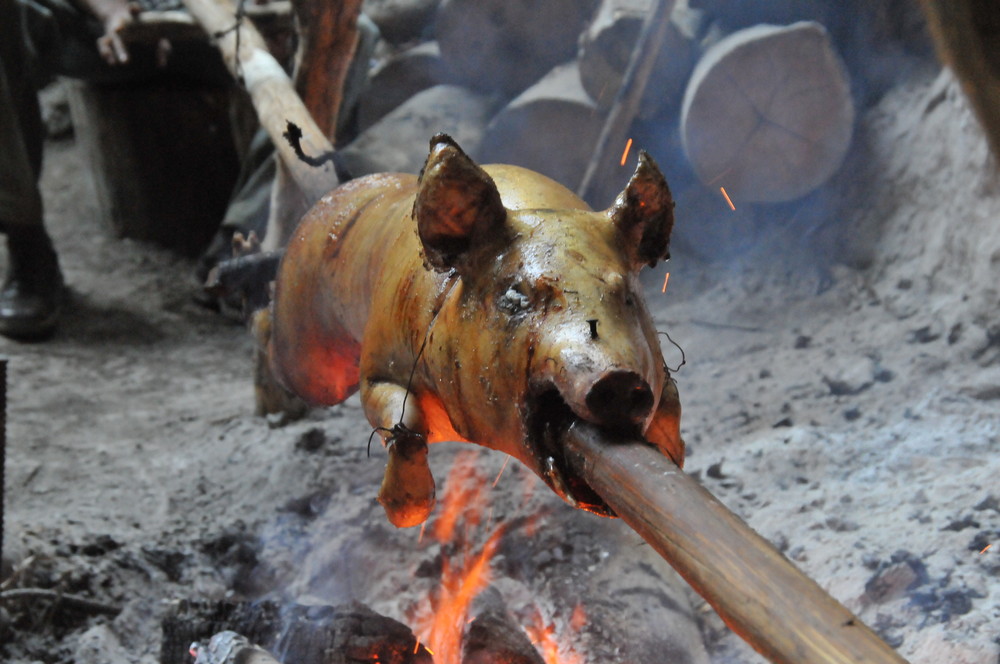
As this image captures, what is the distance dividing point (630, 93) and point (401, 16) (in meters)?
3.28

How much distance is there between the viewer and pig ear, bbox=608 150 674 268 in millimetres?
1603

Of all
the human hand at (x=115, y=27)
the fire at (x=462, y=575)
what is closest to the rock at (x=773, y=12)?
the fire at (x=462, y=575)

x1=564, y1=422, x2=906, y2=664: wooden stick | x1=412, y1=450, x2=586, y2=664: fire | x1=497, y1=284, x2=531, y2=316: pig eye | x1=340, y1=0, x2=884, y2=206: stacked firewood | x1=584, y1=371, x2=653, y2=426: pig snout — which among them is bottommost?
x1=412, y1=450, x2=586, y2=664: fire

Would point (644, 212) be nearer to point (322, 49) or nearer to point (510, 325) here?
point (510, 325)

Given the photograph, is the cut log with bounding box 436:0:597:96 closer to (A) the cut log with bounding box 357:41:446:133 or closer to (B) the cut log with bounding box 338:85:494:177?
(B) the cut log with bounding box 338:85:494:177

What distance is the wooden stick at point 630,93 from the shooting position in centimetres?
479

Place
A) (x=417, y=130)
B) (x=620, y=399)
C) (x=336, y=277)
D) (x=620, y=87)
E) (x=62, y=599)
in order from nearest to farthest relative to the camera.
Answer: (x=620, y=399) < (x=336, y=277) < (x=62, y=599) < (x=620, y=87) < (x=417, y=130)

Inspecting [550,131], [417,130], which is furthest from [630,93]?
[417,130]

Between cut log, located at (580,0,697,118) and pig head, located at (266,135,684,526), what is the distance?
3.44m

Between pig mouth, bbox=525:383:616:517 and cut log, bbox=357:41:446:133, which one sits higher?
pig mouth, bbox=525:383:616:517

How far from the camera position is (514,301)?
4.84 ft

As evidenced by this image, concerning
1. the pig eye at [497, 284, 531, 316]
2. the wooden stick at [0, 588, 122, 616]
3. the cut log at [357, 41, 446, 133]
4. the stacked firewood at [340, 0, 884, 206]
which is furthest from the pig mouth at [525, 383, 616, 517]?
the cut log at [357, 41, 446, 133]

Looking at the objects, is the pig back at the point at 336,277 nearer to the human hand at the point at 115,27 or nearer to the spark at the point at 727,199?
the human hand at the point at 115,27

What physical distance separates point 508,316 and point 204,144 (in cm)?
638
